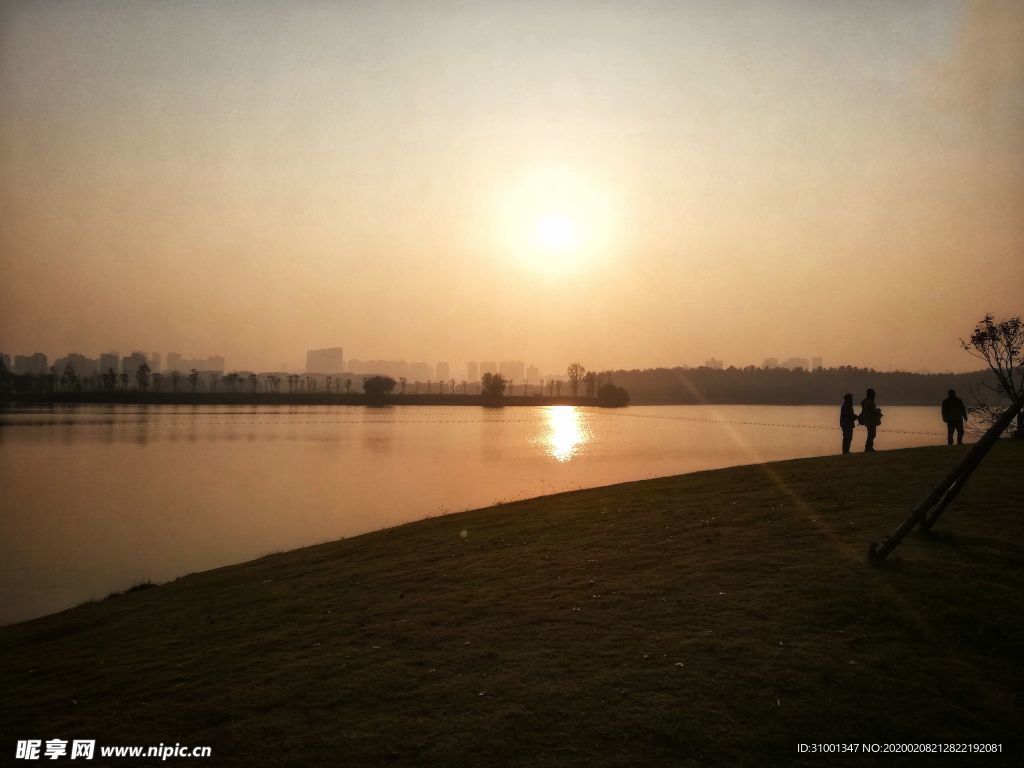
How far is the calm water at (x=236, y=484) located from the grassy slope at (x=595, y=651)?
12040mm

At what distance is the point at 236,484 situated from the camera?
50.6 meters

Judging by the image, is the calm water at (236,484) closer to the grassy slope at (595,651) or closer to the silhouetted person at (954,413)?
the grassy slope at (595,651)

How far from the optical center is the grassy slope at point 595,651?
7340 millimetres

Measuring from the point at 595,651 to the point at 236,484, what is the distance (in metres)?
46.6

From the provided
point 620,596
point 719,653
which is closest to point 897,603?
point 719,653

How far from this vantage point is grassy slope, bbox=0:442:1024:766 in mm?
7340

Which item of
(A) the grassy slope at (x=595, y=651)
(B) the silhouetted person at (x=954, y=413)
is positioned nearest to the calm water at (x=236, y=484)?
(A) the grassy slope at (x=595, y=651)

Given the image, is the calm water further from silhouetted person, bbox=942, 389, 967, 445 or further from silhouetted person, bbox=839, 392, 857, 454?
silhouetted person, bbox=942, 389, 967, 445

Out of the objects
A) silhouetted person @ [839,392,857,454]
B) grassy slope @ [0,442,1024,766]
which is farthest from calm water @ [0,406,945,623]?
silhouetted person @ [839,392,857,454]

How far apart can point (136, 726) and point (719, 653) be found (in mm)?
7499

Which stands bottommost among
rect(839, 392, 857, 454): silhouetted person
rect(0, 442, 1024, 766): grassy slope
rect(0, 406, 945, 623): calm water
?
rect(0, 406, 945, 623): calm water

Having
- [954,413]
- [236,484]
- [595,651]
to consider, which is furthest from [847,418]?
[236,484]

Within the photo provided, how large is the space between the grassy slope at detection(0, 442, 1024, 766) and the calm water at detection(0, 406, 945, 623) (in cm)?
1204

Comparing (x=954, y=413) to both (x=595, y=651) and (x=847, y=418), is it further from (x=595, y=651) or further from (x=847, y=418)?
(x=595, y=651)
